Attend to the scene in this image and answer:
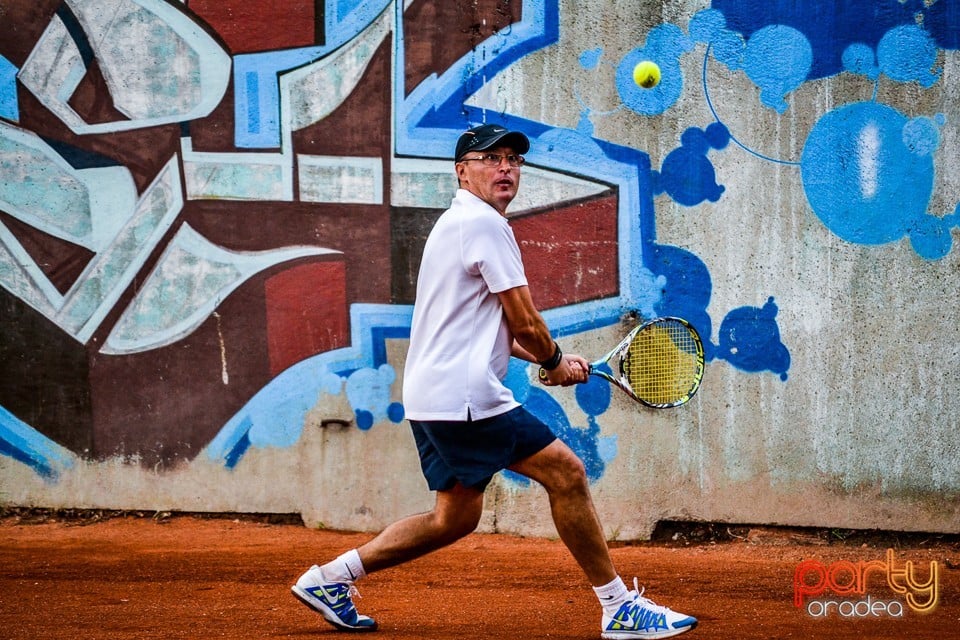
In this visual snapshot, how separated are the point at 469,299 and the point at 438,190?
7.85 ft

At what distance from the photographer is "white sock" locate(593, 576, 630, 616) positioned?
4.01 meters

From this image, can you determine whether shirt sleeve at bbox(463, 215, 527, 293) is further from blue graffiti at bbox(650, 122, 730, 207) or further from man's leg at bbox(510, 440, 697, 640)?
blue graffiti at bbox(650, 122, 730, 207)

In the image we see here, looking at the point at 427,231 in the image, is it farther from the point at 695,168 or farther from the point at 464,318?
the point at 464,318

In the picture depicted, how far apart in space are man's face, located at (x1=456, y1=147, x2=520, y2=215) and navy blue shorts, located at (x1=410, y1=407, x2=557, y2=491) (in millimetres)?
808

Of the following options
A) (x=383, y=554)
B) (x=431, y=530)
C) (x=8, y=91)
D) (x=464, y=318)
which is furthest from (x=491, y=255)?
(x=8, y=91)

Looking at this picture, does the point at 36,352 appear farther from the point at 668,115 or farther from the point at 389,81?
the point at 668,115

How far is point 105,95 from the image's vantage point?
6.47 m

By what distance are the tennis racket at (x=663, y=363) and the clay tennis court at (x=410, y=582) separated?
0.98 meters

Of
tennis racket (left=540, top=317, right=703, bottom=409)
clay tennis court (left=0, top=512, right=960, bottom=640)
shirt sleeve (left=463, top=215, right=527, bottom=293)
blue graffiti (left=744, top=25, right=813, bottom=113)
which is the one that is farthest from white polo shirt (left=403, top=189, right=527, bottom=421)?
blue graffiti (left=744, top=25, right=813, bottom=113)

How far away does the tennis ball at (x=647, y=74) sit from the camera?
18.7ft

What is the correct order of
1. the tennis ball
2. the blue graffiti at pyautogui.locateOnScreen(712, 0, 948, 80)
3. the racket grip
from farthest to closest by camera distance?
the blue graffiti at pyautogui.locateOnScreen(712, 0, 948, 80), the tennis ball, the racket grip

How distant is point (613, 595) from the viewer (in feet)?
13.1

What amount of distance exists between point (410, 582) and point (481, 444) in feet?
5.42

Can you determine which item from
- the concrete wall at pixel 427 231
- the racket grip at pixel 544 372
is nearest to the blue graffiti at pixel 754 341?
the concrete wall at pixel 427 231
